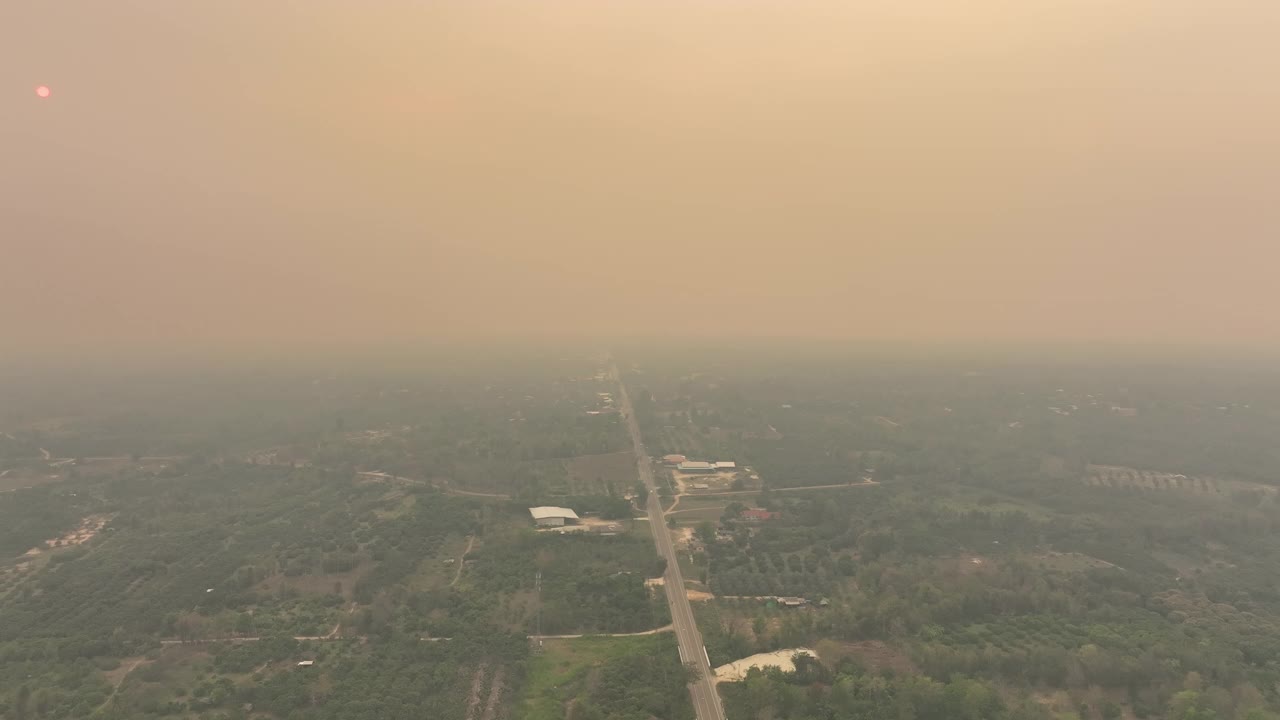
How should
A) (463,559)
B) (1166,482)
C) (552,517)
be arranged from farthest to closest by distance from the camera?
1. (1166,482)
2. (552,517)
3. (463,559)

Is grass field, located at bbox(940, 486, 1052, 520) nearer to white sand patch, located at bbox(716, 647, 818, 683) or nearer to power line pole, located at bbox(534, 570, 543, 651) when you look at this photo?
white sand patch, located at bbox(716, 647, 818, 683)

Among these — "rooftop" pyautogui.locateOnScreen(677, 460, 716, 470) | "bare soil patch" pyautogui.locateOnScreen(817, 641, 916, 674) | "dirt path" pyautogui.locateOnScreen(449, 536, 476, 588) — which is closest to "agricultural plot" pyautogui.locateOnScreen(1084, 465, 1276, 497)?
"rooftop" pyautogui.locateOnScreen(677, 460, 716, 470)

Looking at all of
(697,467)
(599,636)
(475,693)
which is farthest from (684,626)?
(697,467)

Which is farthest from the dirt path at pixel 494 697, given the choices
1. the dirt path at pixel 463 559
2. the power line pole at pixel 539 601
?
the dirt path at pixel 463 559

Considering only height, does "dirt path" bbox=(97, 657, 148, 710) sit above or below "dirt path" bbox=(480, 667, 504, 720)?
below

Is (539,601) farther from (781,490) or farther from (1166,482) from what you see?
(1166,482)

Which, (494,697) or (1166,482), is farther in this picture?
(1166,482)

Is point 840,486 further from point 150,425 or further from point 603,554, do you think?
point 150,425
